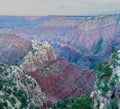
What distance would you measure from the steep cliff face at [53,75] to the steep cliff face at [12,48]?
3416mm

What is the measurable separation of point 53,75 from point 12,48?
804 inches

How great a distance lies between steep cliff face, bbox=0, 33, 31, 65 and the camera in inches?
5433

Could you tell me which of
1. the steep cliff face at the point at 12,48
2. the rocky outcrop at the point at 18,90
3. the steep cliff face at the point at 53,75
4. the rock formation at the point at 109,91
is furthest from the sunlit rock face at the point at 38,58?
the rock formation at the point at 109,91

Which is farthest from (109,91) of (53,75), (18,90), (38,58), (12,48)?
(12,48)

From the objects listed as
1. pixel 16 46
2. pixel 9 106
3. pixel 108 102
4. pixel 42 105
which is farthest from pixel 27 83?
pixel 108 102

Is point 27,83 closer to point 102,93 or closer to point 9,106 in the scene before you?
point 9,106

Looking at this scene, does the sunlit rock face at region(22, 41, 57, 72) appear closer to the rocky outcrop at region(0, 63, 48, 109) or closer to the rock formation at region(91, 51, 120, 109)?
the rocky outcrop at region(0, 63, 48, 109)

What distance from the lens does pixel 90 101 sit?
73.8 metres

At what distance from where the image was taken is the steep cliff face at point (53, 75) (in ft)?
436

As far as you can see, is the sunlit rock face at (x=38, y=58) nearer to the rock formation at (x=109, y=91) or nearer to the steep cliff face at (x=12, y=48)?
the steep cliff face at (x=12, y=48)

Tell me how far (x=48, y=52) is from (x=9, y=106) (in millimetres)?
59573

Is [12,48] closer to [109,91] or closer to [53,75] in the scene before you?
[53,75]

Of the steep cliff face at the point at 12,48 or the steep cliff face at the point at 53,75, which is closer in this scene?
the steep cliff face at the point at 53,75

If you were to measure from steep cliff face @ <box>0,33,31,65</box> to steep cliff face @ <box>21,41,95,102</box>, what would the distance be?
11.2 feet
